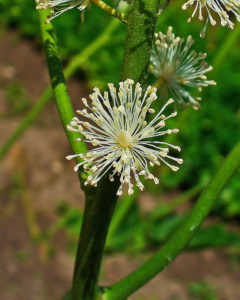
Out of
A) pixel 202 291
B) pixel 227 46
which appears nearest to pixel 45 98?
pixel 227 46

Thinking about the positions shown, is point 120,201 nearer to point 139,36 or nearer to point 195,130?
point 195,130

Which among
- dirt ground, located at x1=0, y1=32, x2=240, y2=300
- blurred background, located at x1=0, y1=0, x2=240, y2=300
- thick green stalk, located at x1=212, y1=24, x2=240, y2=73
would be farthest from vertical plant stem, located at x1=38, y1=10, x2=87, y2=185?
dirt ground, located at x1=0, y1=32, x2=240, y2=300

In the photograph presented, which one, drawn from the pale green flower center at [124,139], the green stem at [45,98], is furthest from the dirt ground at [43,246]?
the pale green flower center at [124,139]

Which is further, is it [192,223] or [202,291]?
[202,291]

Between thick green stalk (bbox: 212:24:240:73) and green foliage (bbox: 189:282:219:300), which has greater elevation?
thick green stalk (bbox: 212:24:240:73)

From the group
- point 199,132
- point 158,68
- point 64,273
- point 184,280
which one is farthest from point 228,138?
point 158,68

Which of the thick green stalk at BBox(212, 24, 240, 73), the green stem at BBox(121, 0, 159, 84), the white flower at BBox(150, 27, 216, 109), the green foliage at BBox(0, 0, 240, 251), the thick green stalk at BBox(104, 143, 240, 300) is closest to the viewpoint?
the green stem at BBox(121, 0, 159, 84)

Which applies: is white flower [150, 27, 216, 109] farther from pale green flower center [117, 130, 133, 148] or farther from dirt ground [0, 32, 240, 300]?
dirt ground [0, 32, 240, 300]

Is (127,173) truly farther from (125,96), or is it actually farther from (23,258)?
(23,258)
